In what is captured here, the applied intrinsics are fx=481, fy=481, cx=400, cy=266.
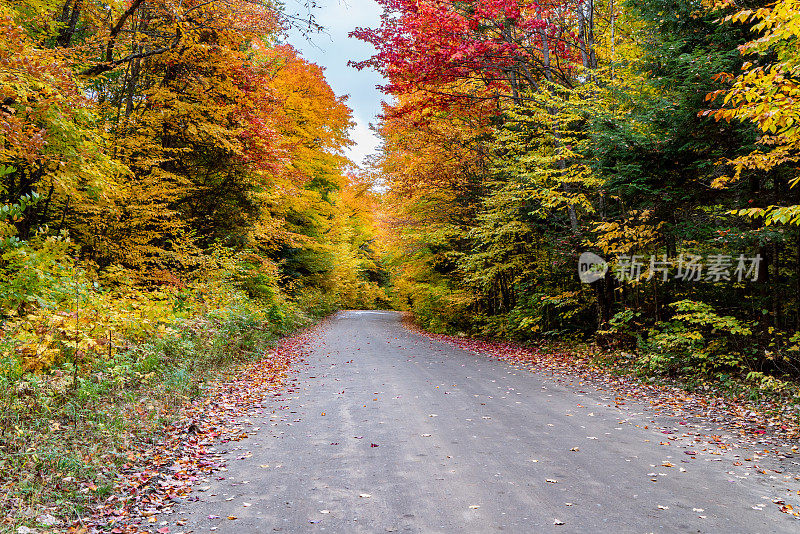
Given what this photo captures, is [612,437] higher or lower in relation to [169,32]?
lower

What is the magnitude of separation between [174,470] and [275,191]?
1217 centimetres

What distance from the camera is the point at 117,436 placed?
5.20 metres

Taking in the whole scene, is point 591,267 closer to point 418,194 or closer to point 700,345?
point 700,345

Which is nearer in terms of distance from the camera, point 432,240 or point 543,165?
point 543,165

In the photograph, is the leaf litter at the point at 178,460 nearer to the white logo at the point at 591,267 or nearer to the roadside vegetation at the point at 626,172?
the roadside vegetation at the point at 626,172

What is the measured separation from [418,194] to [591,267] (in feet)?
26.5

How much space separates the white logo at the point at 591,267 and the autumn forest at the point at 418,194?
13cm

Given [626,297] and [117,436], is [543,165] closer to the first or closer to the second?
[626,297]

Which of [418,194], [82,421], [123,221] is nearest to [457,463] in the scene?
[82,421]

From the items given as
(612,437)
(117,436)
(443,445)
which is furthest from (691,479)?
(117,436)

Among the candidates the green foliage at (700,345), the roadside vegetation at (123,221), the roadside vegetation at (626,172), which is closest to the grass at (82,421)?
the roadside vegetation at (123,221)

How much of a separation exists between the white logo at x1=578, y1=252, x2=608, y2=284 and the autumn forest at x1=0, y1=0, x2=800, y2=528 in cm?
13

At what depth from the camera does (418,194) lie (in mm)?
18875

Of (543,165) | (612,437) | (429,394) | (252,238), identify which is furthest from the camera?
(252,238)
